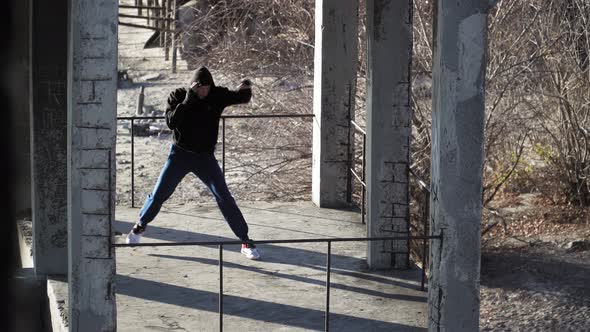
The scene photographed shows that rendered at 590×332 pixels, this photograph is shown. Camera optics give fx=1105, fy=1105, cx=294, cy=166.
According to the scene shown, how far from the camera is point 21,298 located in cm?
882

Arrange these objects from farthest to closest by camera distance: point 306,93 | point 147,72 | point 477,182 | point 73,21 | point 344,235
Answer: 1. point 147,72
2. point 306,93
3. point 344,235
4. point 477,182
5. point 73,21

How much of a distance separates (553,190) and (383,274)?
24.3 feet

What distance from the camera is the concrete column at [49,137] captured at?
28.0ft

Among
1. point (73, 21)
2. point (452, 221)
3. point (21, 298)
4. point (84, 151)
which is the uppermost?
point (73, 21)

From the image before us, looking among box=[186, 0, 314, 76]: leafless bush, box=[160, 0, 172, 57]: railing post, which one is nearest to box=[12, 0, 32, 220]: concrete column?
box=[186, 0, 314, 76]: leafless bush

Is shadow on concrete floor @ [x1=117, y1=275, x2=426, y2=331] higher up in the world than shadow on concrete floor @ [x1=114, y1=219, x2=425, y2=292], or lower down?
lower down

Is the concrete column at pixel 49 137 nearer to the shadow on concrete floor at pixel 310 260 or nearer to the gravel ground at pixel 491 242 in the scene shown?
the shadow on concrete floor at pixel 310 260

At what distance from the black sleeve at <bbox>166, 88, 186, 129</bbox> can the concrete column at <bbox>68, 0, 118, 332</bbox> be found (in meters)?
1.96

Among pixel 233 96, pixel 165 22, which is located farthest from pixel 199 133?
pixel 165 22

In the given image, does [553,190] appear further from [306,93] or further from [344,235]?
[344,235]

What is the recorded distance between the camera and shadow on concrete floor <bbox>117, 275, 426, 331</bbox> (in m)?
7.67

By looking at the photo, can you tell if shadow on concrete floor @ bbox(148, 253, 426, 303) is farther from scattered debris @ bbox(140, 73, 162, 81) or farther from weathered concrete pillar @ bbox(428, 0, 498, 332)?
scattered debris @ bbox(140, 73, 162, 81)

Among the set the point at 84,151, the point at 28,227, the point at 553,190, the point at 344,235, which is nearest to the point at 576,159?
the point at 553,190

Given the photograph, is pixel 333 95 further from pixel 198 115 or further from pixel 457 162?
pixel 457 162
